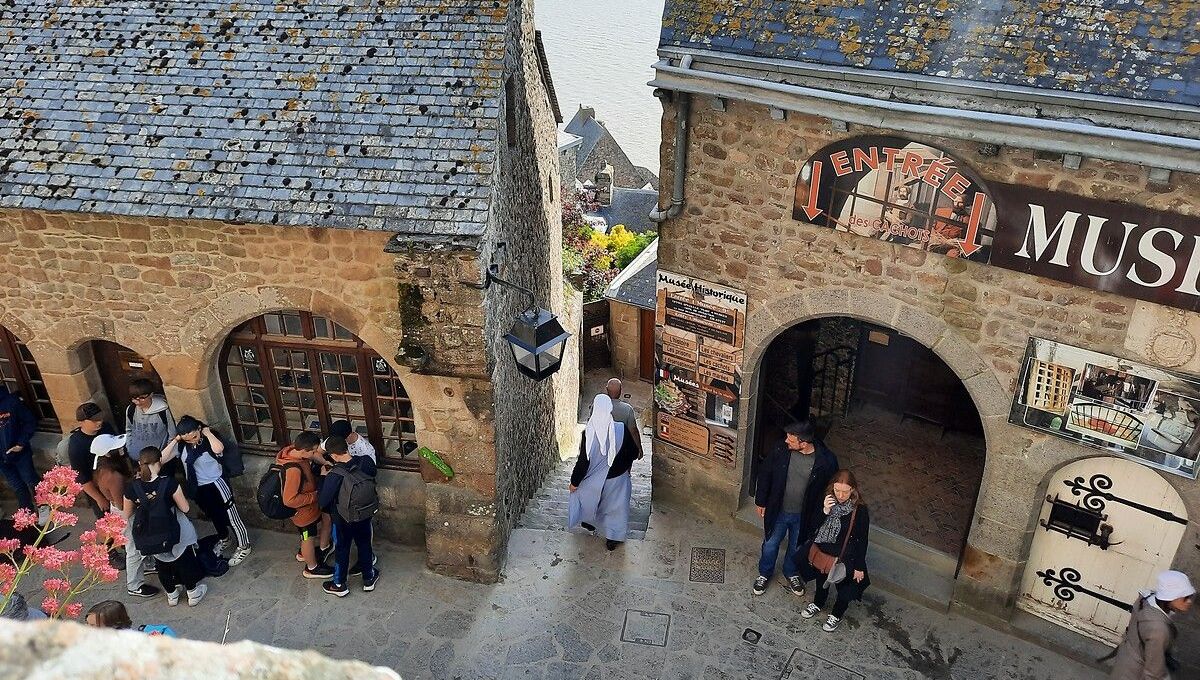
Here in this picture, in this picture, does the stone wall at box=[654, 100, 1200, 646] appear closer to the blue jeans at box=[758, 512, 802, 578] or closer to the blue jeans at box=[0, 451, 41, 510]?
the blue jeans at box=[758, 512, 802, 578]

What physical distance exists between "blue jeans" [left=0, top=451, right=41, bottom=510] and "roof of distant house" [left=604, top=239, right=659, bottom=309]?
10.4m

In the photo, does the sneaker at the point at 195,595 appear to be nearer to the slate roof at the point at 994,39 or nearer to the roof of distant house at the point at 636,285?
the slate roof at the point at 994,39

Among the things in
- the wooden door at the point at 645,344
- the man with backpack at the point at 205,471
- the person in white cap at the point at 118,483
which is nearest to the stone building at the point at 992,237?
the man with backpack at the point at 205,471

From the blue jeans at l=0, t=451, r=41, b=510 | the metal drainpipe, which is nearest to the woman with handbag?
the metal drainpipe

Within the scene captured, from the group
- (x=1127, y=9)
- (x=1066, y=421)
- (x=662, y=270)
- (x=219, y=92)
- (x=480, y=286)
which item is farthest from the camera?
(x=662, y=270)

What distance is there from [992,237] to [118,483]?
6.59m

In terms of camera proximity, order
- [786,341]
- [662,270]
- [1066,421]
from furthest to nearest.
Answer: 1. [786,341]
2. [662,270]
3. [1066,421]

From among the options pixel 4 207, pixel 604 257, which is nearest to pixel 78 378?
pixel 4 207

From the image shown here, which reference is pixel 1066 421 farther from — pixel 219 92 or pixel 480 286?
pixel 219 92

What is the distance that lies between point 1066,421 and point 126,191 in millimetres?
6908

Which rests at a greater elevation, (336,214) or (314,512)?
(336,214)

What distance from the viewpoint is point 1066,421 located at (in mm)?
5992

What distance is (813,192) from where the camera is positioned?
6.35 m

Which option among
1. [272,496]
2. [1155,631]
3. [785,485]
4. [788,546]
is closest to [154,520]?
[272,496]
